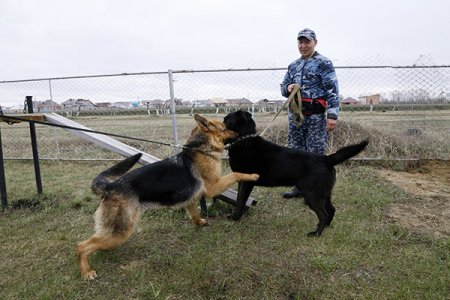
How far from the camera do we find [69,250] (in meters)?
3.43

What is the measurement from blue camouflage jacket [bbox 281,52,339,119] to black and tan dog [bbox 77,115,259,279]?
55.1 inches

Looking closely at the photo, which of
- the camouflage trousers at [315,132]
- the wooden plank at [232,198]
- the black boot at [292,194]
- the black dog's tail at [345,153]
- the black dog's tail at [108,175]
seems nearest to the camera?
the black dog's tail at [108,175]

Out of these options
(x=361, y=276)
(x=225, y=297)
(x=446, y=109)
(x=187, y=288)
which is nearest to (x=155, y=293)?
(x=187, y=288)

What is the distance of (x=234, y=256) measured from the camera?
3109 millimetres

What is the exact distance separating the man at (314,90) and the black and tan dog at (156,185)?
1.32 meters

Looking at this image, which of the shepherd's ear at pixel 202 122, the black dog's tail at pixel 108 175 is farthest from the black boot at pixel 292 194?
the black dog's tail at pixel 108 175

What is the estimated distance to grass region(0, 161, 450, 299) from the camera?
8.59 ft

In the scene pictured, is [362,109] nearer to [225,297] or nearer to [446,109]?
[446,109]

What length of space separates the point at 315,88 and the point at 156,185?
261cm

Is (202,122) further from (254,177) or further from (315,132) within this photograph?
(315,132)

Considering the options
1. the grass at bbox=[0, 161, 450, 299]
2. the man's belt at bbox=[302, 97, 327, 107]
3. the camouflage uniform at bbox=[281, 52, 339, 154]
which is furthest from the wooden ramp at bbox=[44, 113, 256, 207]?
the man's belt at bbox=[302, 97, 327, 107]

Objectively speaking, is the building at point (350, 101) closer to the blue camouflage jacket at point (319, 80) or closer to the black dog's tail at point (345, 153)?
the blue camouflage jacket at point (319, 80)

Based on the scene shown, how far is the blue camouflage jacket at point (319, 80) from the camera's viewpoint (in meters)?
4.22

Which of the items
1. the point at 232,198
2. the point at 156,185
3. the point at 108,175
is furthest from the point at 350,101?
the point at 108,175
